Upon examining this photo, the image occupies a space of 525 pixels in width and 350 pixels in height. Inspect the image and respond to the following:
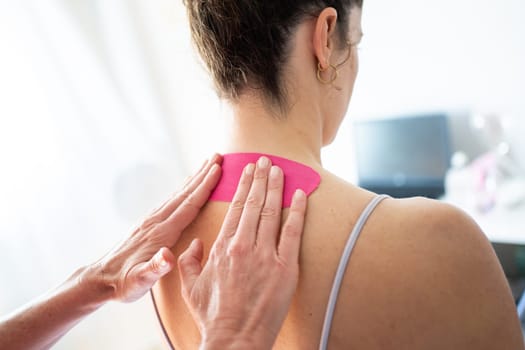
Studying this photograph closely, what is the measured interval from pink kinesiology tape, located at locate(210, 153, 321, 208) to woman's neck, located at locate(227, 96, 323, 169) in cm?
1

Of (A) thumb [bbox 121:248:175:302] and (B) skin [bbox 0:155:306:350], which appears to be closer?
(B) skin [bbox 0:155:306:350]

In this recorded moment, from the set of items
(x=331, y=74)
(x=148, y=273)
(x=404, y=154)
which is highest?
(x=331, y=74)

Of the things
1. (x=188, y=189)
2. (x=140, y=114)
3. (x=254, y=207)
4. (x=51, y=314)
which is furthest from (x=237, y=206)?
(x=140, y=114)

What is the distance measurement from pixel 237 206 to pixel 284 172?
0.10 m

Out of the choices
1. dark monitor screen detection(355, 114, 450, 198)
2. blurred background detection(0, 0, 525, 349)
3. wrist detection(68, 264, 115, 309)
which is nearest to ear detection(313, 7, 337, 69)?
wrist detection(68, 264, 115, 309)

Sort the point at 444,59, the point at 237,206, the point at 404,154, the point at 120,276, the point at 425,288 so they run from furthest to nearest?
the point at 404,154
the point at 444,59
the point at 120,276
the point at 237,206
the point at 425,288

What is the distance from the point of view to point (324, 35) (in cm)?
67

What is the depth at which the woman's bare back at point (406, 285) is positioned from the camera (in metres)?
0.51

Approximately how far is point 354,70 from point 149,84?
1.45 meters

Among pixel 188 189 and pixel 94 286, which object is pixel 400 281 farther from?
pixel 94 286

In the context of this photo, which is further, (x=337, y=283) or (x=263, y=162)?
(x=263, y=162)

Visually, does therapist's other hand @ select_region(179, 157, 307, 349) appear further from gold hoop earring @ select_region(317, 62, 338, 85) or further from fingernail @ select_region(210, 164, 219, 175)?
gold hoop earring @ select_region(317, 62, 338, 85)

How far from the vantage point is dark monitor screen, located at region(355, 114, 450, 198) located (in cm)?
197

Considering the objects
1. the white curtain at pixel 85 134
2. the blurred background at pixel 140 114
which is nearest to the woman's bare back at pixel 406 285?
the blurred background at pixel 140 114
